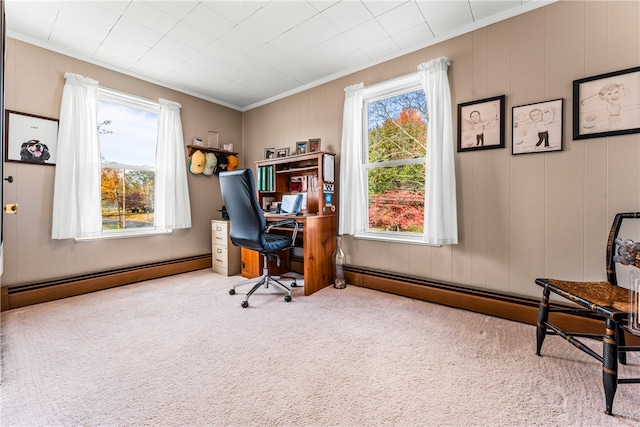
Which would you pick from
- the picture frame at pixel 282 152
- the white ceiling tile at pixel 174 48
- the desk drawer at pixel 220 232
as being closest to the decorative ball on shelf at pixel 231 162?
the picture frame at pixel 282 152

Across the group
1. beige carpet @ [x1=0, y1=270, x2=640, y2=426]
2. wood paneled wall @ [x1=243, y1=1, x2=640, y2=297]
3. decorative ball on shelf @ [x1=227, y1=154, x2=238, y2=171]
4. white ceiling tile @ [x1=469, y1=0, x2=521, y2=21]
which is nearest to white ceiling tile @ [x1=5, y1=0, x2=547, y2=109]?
white ceiling tile @ [x1=469, y1=0, x2=521, y2=21]

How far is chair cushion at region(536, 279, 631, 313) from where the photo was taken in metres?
1.36

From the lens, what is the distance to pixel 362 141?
3.27 meters

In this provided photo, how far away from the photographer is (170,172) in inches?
142

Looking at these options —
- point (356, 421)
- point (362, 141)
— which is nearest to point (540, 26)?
point (362, 141)

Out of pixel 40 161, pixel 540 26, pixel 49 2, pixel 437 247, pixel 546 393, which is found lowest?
pixel 546 393

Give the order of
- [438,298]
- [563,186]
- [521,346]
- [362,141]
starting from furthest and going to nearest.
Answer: [362,141]
[438,298]
[563,186]
[521,346]

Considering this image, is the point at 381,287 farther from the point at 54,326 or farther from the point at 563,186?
the point at 54,326

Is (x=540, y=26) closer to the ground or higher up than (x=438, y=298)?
higher up

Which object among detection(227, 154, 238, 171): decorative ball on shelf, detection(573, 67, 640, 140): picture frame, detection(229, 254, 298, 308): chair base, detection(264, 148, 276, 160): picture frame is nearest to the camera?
detection(573, 67, 640, 140): picture frame

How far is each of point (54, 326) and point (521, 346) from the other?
353cm

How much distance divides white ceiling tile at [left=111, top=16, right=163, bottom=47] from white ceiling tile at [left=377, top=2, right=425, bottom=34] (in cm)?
212

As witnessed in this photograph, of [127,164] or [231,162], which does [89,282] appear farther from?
[231,162]

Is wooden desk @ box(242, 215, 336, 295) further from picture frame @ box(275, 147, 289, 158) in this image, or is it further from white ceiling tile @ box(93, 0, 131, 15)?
white ceiling tile @ box(93, 0, 131, 15)
